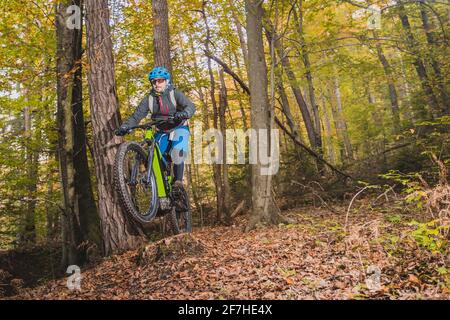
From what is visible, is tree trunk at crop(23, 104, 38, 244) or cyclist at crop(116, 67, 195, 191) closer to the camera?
cyclist at crop(116, 67, 195, 191)

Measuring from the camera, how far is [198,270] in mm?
4566

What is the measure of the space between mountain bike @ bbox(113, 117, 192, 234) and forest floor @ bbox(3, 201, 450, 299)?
2.22 ft

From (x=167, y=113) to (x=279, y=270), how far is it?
2596 mm

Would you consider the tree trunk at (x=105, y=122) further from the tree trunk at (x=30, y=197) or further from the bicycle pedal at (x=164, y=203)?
the tree trunk at (x=30, y=197)

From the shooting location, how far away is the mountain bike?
425 centimetres

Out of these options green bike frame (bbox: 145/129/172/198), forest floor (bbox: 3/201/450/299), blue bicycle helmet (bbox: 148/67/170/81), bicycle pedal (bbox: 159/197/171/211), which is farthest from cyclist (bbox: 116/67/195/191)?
forest floor (bbox: 3/201/450/299)

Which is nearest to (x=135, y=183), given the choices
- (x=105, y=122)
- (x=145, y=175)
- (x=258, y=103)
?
(x=145, y=175)

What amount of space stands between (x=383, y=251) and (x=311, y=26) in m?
16.5

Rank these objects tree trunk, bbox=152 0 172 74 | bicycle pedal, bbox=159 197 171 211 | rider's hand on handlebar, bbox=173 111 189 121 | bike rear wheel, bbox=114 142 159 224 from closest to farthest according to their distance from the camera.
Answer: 1. bike rear wheel, bbox=114 142 159 224
2. rider's hand on handlebar, bbox=173 111 189 121
3. bicycle pedal, bbox=159 197 171 211
4. tree trunk, bbox=152 0 172 74

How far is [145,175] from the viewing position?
471cm

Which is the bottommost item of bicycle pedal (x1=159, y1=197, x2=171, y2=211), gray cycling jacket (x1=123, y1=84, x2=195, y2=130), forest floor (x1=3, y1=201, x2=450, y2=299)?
forest floor (x1=3, y1=201, x2=450, y2=299)

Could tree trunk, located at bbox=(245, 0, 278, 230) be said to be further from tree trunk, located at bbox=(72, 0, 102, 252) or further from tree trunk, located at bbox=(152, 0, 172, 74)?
tree trunk, located at bbox=(72, 0, 102, 252)

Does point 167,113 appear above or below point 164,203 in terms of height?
above

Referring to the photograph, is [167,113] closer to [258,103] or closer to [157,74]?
[157,74]
